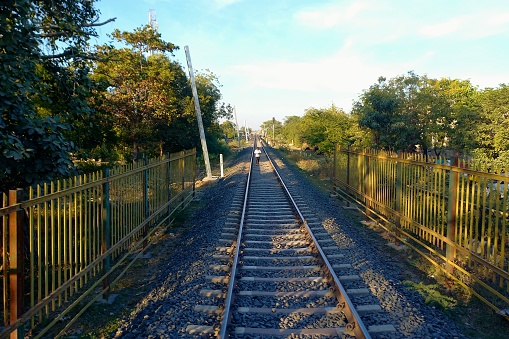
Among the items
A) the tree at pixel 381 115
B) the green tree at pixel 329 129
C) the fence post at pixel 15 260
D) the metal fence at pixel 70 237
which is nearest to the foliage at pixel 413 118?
the tree at pixel 381 115

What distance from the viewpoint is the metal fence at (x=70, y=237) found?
130 inches

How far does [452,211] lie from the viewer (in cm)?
578

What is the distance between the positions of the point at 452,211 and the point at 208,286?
4116 mm

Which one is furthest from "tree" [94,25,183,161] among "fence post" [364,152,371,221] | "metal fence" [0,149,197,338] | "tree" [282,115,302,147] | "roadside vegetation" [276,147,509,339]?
"tree" [282,115,302,147]

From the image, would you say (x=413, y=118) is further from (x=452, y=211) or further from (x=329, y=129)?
(x=452, y=211)

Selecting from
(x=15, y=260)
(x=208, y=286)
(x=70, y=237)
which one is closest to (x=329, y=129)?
(x=208, y=286)

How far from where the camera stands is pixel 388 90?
22.8m

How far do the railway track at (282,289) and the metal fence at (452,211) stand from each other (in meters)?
1.64

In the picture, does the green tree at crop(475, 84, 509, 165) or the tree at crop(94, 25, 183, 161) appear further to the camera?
the green tree at crop(475, 84, 509, 165)

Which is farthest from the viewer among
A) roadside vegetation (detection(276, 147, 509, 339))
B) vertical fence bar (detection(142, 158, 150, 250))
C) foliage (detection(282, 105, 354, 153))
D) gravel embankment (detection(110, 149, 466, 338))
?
foliage (detection(282, 105, 354, 153))

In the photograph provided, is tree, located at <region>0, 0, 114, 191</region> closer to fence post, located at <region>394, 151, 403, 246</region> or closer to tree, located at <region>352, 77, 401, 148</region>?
fence post, located at <region>394, 151, 403, 246</region>

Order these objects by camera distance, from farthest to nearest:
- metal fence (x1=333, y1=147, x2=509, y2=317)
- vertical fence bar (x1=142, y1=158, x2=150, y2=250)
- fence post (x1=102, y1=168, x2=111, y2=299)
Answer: vertical fence bar (x1=142, y1=158, x2=150, y2=250) → fence post (x1=102, y1=168, x2=111, y2=299) → metal fence (x1=333, y1=147, x2=509, y2=317)

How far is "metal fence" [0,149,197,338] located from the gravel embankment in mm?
769

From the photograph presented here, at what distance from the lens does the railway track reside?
425 cm
